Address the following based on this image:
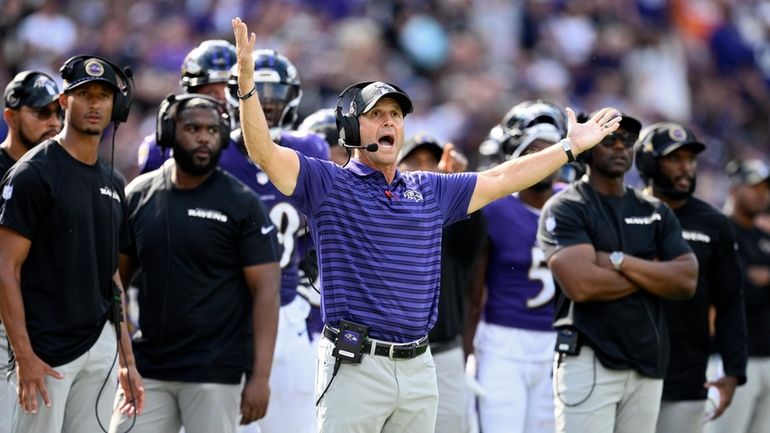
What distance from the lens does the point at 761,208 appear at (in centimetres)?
1106

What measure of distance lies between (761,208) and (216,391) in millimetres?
5481

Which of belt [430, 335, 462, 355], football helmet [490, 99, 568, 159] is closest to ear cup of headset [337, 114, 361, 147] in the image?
belt [430, 335, 462, 355]

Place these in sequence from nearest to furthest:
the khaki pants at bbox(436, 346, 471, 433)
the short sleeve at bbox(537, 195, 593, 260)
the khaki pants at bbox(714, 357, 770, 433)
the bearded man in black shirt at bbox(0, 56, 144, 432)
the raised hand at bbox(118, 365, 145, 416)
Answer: the bearded man in black shirt at bbox(0, 56, 144, 432) < the raised hand at bbox(118, 365, 145, 416) < the short sleeve at bbox(537, 195, 593, 260) < the khaki pants at bbox(436, 346, 471, 433) < the khaki pants at bbox(714, 357, 770, 433)

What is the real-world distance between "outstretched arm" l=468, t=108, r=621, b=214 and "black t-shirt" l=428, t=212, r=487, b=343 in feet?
6.78

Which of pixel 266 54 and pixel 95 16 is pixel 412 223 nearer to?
pixel 266 54

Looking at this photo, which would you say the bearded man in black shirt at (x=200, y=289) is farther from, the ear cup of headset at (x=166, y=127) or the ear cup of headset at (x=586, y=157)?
the ear cup of headset at (x=586, y=157)

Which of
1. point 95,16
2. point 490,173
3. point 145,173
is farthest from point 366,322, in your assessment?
point 95,16

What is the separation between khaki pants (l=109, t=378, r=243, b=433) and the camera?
7.53 meters

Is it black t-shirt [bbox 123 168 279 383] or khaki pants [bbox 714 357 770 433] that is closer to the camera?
black t-shirt [bbox 123 168 279 383]

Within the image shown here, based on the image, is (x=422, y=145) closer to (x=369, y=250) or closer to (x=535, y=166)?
(x=535, y=166)

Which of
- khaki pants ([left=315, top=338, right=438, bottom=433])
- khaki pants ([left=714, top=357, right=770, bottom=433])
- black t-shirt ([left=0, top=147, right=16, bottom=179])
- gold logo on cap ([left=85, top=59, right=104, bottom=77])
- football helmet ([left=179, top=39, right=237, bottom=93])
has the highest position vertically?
football helmet ([left=179, top=39, right=237, bottom=93])

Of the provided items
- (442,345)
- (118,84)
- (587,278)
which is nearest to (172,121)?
(118,84)

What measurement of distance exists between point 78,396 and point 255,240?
137 cm

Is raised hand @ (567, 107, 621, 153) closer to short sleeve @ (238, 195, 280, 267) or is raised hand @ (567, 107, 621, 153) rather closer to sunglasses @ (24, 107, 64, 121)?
short sleeve @ (238, 195, 280, 267)
